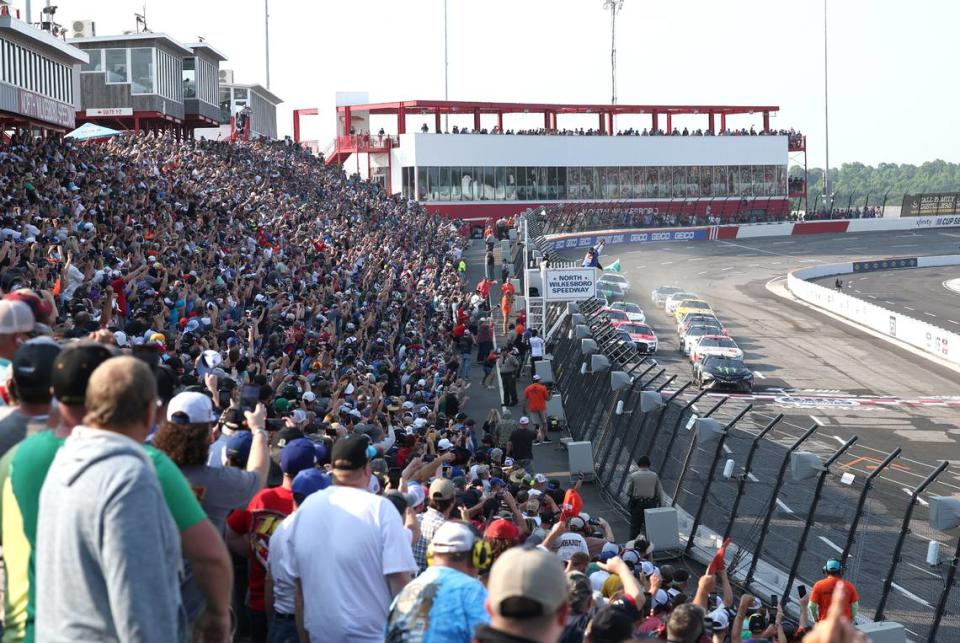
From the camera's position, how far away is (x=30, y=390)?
15.3 feet

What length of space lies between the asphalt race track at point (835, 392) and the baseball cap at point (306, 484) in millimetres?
10071

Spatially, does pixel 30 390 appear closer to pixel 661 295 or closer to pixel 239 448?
pixel 239 448

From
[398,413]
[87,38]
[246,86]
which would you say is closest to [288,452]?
[398,413]

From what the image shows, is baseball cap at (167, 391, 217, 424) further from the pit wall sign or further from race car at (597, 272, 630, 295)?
race car at (597, 272, 630, 295)

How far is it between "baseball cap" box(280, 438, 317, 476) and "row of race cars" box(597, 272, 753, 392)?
23336 mm

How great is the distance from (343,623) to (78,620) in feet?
6.86

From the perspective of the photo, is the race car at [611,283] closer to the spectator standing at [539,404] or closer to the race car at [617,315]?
→ the race car at [617,315]

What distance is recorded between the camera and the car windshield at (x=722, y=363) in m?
34.9

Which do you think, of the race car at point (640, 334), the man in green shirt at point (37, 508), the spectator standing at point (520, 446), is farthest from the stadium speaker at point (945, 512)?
the race car at point (640, 334)

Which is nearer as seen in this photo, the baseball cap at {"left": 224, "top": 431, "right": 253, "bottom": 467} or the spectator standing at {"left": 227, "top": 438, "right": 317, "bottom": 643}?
the spectator standing at {"left": 227, "top": 438, "right": 317, "bottom": 643}

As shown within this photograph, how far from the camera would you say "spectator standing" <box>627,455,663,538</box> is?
55.6 feet

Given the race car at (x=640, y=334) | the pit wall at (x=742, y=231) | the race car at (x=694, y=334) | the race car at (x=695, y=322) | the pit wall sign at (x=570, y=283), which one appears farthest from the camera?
the pit wall at (x=742, y=231)

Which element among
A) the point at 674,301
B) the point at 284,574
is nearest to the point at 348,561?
the point at 284,574

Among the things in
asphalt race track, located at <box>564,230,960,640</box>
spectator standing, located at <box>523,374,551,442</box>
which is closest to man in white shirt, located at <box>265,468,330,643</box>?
asphalt race track, located at <box>564,230,960,640</box>
